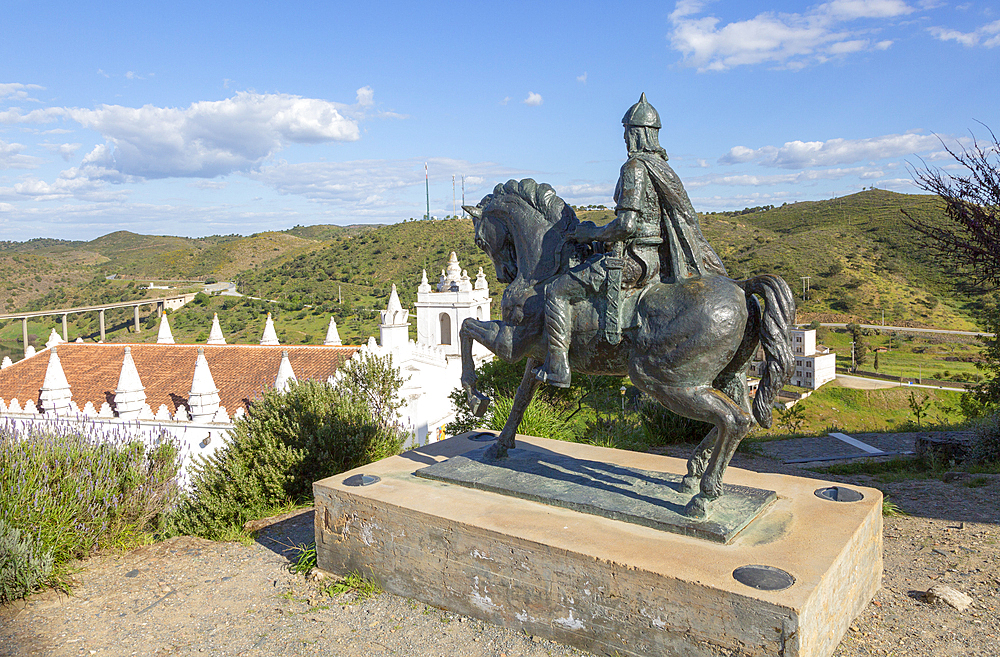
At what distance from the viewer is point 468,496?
5824mm

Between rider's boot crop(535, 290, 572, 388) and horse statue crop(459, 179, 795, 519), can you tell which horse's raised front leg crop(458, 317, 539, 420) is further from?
rider's boot crop(535, 290, 572, 388)

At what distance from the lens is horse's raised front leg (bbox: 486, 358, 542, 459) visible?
6430 mm

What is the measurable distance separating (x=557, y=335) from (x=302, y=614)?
3230 millimetres

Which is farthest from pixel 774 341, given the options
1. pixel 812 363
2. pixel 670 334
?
pixel 812 363

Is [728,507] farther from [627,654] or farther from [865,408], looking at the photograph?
[865,408]

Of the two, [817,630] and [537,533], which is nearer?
[817,630]

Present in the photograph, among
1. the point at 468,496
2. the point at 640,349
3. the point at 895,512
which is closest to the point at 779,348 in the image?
the point at 640,349

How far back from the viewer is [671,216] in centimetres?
525

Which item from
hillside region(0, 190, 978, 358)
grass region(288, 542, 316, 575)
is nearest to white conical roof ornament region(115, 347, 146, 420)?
grass region(288, 542, 316, 575)

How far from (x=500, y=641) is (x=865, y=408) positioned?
4121 centimetres

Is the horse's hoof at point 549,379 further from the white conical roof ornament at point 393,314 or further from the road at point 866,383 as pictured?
the road at point 866,383

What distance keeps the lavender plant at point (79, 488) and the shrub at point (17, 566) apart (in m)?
0.04

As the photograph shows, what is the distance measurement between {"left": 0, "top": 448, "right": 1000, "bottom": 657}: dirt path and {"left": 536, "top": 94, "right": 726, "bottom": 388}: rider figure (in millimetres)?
2352

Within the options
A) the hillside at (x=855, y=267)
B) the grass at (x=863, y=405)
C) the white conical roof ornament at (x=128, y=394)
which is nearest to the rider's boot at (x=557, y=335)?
the white conical roof ornament at (x=128, y=394)
